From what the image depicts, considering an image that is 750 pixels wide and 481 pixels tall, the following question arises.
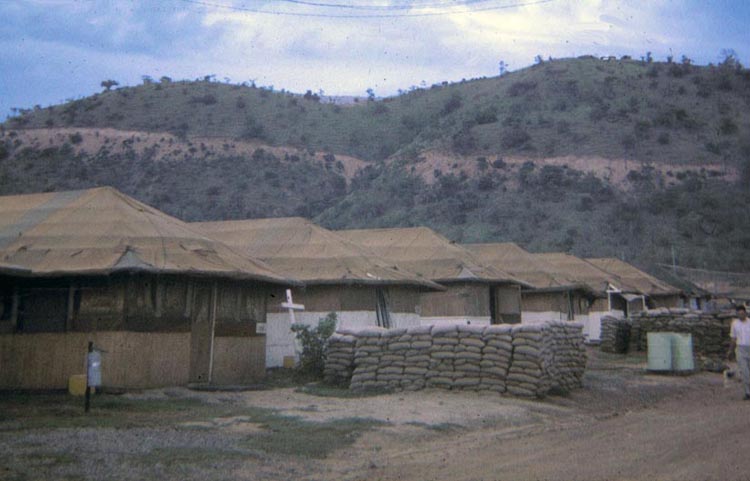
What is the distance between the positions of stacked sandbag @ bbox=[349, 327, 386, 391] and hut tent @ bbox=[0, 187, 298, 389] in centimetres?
298

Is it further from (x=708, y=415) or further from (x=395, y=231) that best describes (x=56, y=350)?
(x=395, y=231)

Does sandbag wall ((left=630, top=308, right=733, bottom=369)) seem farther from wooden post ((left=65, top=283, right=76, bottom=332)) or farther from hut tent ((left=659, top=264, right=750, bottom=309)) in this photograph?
hut tent ((left=659, top=264, right=750, bottom=309))

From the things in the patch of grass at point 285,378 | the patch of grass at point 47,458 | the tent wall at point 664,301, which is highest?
the tent wall at point 664,301

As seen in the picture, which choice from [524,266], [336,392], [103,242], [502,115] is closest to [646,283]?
[524,266]

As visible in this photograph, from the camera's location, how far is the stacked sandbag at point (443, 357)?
699 inches

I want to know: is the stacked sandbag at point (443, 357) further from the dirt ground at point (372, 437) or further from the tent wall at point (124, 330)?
the tent wall at point (124, 330)

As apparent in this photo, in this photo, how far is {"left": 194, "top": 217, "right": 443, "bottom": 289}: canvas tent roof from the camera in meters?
25.6

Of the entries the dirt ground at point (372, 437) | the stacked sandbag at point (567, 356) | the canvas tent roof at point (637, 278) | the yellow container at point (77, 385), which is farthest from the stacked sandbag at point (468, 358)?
the canvas tent roof at point (637, 278)

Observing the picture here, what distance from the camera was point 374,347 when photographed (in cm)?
1867

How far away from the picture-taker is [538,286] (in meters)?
39.0

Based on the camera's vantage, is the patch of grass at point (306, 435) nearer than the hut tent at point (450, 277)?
Yes

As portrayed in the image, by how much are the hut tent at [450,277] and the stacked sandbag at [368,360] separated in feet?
44.4

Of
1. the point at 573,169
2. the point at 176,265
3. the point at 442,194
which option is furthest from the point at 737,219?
the point at 176,265

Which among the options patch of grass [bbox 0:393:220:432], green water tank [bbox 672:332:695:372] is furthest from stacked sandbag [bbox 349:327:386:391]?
green water tank [bbox 672:332:695:372]
